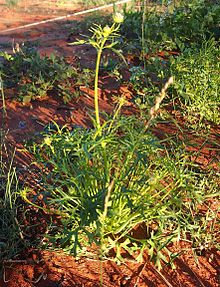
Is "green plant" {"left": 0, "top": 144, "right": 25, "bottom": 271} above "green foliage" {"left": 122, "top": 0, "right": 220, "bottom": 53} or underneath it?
underneath

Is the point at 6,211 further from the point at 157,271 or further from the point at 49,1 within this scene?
the point at 49,1

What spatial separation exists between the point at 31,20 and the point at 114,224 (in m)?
7.03

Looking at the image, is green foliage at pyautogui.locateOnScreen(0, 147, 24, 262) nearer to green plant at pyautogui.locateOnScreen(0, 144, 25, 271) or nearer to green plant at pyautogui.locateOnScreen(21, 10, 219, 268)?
green plant at pyautogui.locateOnScreen(0, 144, 25, 271)

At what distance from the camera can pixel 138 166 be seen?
78.6 inches

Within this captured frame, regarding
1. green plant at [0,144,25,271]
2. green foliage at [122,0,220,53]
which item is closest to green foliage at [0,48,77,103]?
green foliage at [122,0,220,53]

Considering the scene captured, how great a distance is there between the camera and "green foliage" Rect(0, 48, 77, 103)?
11.8 ft

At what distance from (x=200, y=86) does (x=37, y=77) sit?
1.52m

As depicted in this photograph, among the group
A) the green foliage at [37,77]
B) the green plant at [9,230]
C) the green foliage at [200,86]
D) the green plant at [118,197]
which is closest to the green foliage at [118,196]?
the green plant at [118,197]

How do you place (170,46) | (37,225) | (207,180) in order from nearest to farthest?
(37,225) < (207,180) < (170,46)

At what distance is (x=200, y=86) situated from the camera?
3.04m

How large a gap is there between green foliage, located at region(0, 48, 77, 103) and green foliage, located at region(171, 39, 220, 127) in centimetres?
97

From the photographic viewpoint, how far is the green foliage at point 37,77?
3590 mm

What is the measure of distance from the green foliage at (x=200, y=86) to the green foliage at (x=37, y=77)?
968 millimetres

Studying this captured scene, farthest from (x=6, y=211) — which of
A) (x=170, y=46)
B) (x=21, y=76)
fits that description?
(x=170, y=46)
